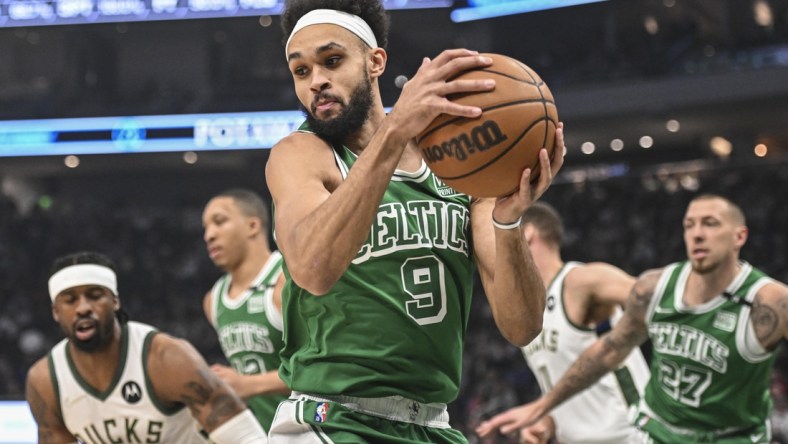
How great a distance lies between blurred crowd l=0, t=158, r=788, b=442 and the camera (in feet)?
46.5

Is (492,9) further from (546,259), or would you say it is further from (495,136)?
(495,136)

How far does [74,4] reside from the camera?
54.8ft

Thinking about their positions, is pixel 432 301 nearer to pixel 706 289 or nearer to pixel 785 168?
pixel 706 289

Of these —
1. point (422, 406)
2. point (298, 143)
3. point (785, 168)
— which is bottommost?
point (422, 406)

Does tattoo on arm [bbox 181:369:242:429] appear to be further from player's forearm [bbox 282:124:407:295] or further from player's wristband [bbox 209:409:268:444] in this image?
player's forearm [bbox 282:124:407:295]

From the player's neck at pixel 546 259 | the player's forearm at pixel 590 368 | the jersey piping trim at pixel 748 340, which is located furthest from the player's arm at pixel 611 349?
the player's neck at pixel 546 259

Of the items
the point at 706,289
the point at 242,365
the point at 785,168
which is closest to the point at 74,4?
the point at 785,168

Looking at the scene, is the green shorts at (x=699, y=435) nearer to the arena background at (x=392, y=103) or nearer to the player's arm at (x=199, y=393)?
the player's arm at (x=199, y=393)

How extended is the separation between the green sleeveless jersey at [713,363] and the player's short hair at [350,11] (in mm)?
2895

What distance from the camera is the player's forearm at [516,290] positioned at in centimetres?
255

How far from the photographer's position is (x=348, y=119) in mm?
2662

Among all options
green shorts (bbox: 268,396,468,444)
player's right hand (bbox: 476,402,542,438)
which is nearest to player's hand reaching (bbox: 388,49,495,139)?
green shorts (bbox: 268,396,468,444)

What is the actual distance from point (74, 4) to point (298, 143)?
15253mm

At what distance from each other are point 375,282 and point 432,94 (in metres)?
0.56
